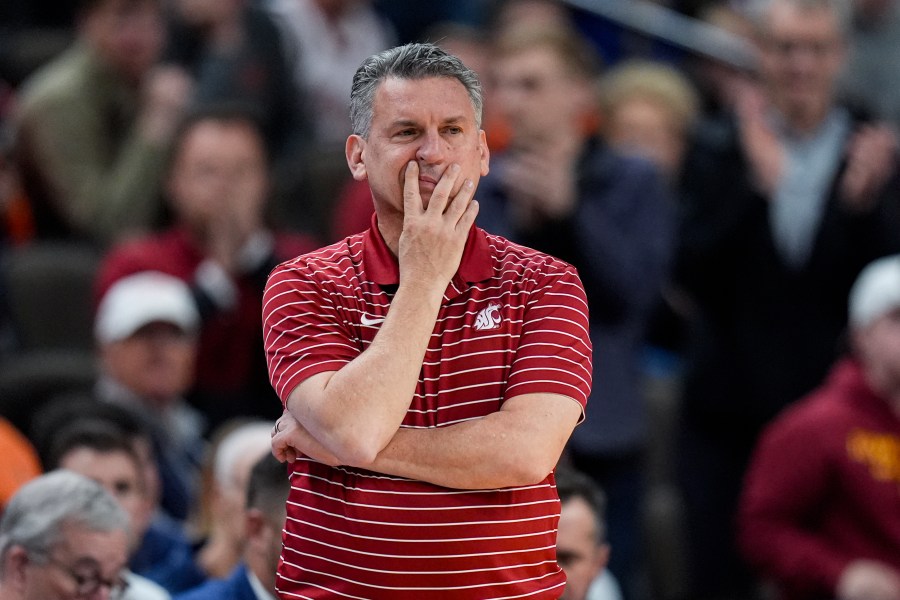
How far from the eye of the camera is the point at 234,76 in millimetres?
7156

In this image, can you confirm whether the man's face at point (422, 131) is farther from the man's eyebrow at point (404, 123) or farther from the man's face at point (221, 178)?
the man's face at point (221, 178)

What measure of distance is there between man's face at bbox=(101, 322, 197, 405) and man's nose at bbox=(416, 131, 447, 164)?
334cm

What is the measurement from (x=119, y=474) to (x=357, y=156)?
2014 millimetres

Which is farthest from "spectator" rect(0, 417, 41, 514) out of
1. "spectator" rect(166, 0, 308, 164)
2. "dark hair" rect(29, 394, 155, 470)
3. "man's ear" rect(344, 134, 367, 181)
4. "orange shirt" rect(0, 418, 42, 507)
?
"spectator" rect(166, 0, 308, 164)

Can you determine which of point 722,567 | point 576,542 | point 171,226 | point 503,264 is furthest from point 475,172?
point 171,226

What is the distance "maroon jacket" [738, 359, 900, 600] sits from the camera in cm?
536

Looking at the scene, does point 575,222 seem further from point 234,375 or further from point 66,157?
point 66,157

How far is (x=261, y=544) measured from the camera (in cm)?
375

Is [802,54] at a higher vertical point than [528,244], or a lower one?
higher

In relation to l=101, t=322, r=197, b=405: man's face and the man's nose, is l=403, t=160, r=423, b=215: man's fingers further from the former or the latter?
l=101, t=322, r=197, b=405: man's face

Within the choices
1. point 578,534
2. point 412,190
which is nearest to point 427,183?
point 412,190

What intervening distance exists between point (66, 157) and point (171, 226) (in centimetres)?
58

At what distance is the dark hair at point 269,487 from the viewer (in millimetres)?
3736

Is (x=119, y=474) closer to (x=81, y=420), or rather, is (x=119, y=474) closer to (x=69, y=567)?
(x=81, y=420)
